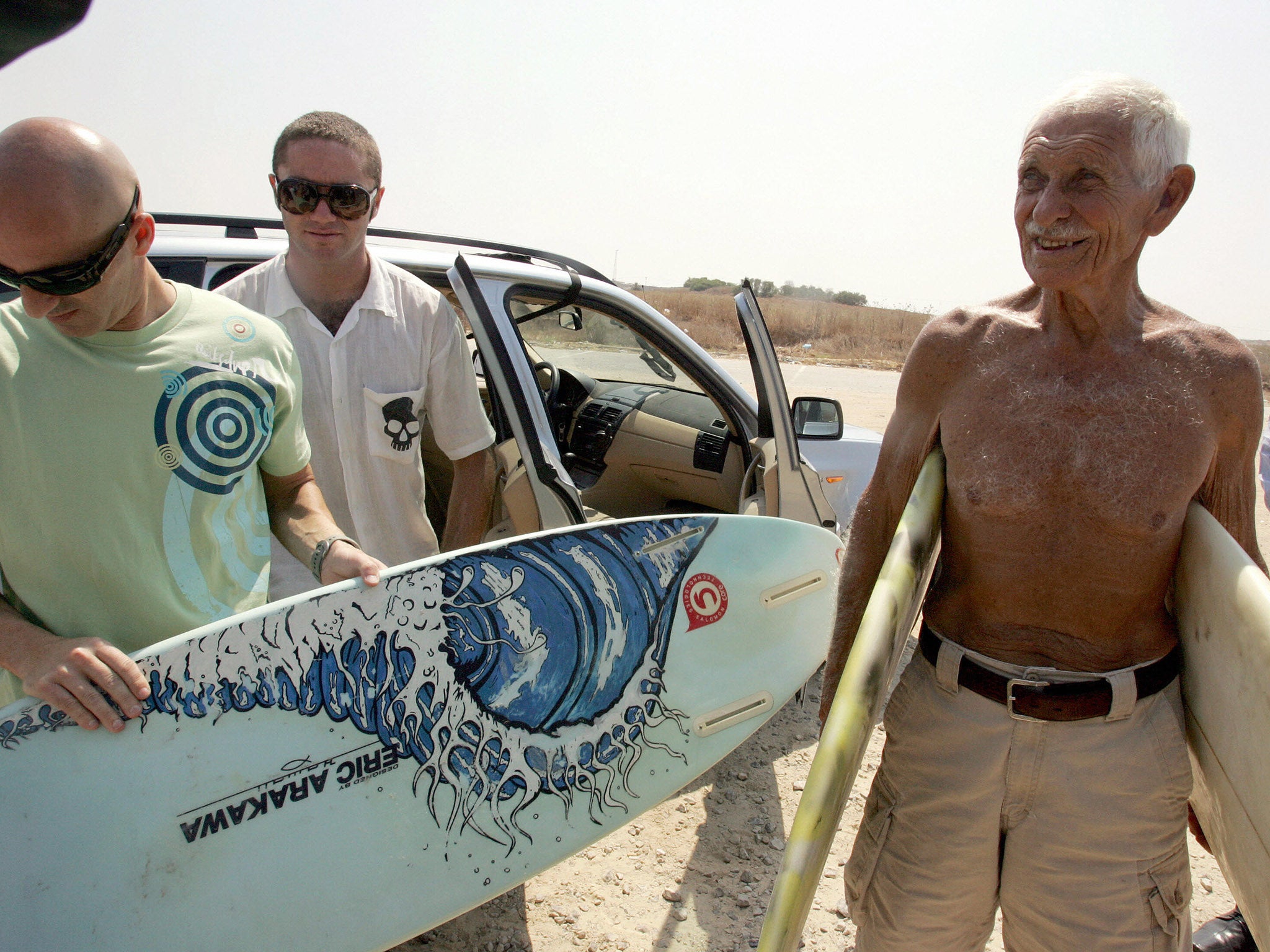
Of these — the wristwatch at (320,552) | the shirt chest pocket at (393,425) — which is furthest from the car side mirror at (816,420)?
the wristwatch at (320,552)

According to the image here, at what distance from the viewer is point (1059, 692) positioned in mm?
1612

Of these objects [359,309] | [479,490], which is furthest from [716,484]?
[359,309]

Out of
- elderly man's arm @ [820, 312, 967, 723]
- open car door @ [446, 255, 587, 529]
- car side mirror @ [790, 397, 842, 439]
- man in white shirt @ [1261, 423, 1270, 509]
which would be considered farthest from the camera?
car side mirror @ [790, 397, 842, 439]

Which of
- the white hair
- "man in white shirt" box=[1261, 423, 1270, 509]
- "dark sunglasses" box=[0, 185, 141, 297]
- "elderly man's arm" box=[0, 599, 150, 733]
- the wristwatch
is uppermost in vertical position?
the white hair

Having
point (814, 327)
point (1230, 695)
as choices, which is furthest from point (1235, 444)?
point (814, 327)

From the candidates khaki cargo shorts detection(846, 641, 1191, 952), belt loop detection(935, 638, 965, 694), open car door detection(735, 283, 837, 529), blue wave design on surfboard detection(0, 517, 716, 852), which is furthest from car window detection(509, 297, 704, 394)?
khaki cargo shorts detection(846, 641, 1191, 952)

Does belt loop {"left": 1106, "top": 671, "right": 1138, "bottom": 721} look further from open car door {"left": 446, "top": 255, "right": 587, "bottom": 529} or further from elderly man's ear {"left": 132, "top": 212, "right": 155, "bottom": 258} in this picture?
elderly man's ear {"left": 132, "top": 212, "right": 155, "bottom": 258}

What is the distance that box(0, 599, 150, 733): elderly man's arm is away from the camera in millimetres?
1449

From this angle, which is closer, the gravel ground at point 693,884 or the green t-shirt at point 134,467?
the green t-shirt at point 134,467

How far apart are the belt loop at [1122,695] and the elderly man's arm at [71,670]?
1.84 metres

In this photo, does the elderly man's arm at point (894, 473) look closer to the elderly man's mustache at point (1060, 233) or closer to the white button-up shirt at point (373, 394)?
the elderly man's mustache at point (1060, 233)

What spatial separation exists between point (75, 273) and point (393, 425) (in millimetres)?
1151

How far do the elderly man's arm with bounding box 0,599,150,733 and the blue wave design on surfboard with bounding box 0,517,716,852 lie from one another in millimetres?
98

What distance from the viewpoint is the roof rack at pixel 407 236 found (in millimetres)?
3115
